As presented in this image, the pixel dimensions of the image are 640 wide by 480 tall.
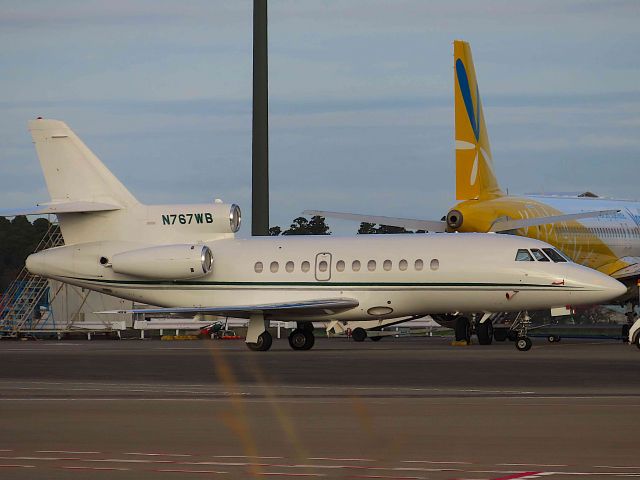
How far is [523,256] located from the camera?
40.6 metres

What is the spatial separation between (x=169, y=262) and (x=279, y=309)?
4.47 metres

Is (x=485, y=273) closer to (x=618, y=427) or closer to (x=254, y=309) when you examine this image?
(x=254, y=309)

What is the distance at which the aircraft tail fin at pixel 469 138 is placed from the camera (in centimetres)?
5328

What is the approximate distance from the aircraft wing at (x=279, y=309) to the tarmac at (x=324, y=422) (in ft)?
37.0

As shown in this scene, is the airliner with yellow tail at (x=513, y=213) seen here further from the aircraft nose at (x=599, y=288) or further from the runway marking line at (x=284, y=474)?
the runway marking line at (x=284, y=474)

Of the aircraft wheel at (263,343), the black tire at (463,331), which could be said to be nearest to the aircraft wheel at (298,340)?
the aircraft wheel at (263,343)

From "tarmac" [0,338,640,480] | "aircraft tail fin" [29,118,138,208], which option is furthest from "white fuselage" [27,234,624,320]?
"tarmac" [0,338,640,480]

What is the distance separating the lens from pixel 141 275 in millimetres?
43500

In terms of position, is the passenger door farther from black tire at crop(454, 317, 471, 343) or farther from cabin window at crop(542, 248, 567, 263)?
cabin window at crop(542, 248, 567, 263)

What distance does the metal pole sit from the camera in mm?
61500

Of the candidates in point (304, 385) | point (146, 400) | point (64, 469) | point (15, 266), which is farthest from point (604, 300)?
point (15, 266)

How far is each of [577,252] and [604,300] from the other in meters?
13.2

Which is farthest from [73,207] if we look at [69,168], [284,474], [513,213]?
[284,474]

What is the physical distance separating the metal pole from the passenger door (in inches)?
817
